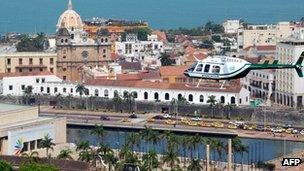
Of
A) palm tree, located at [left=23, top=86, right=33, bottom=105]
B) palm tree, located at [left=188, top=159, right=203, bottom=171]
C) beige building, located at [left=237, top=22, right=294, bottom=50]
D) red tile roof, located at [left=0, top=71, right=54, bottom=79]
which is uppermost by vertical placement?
beige building, located at [left=237, top=22, right=294, bottom=50]

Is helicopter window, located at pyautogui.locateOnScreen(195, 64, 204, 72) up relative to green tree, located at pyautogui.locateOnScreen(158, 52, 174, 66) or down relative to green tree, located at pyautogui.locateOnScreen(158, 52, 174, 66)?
down

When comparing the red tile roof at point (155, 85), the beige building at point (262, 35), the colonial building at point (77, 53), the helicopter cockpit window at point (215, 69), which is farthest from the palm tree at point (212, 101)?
the helicopter cockpit window at point (215, 69)

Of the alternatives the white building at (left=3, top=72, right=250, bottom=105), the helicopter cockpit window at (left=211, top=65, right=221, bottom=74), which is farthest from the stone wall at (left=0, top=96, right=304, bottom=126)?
the helicopter cockpit window at (left=211, top=65, right=221, bottom=74)

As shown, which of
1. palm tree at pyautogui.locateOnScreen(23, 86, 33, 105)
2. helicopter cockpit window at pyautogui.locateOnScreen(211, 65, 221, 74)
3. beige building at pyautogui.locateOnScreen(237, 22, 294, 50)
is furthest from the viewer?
beige building at pyautogui.locateOnScreen(237, 22, 294, 50)

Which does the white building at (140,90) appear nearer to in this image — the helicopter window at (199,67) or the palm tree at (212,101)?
the palm tree at (212,101)

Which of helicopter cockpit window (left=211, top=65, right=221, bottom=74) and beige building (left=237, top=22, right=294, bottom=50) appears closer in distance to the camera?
helicopter cockpit window (left=211, top=65, right=221, bottom=74)

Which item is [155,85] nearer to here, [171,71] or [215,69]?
[171,71]

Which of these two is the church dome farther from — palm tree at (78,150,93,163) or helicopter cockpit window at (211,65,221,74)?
helicopter cockpit window at (211,65,221,74)
